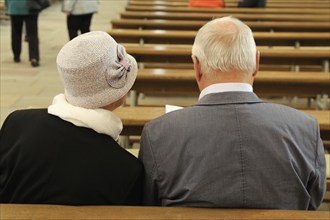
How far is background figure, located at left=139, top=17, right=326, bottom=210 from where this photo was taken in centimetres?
140

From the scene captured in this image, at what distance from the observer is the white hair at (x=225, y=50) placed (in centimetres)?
144

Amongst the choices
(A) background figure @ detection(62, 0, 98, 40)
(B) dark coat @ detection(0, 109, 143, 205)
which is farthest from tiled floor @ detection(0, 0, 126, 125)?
(B) dark coat @ detection(0, 109, 143, 205)

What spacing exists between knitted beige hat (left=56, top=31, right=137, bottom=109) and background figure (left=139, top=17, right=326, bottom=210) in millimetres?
176

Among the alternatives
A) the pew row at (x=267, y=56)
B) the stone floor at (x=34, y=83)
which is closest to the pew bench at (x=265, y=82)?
the pew row at (x=267, y=56)

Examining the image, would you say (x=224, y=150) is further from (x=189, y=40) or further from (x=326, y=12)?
(x=326, y=12)

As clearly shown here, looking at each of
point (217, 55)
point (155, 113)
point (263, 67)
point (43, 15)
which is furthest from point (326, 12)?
point (43, 15)

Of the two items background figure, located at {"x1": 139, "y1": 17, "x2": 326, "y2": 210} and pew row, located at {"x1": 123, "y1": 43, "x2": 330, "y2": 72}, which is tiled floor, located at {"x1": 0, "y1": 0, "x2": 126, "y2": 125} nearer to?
pew row, located at {"x1": 123, "y1": 43, "x2": 330, "y2": 72}

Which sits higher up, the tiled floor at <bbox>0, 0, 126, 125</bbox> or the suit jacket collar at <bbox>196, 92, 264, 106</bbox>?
the suit jacket collar at <bbox>196, 92, 264, 106</bbox>

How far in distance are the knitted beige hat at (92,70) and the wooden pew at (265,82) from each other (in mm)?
1605

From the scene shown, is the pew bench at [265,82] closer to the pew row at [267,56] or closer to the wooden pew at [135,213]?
the pew row at [267,56]

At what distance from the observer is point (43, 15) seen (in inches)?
424

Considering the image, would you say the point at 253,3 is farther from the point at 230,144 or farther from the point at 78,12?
the point at 230,144

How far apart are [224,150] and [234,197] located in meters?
0.14

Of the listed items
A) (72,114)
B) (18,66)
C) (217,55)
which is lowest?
(18,66)
